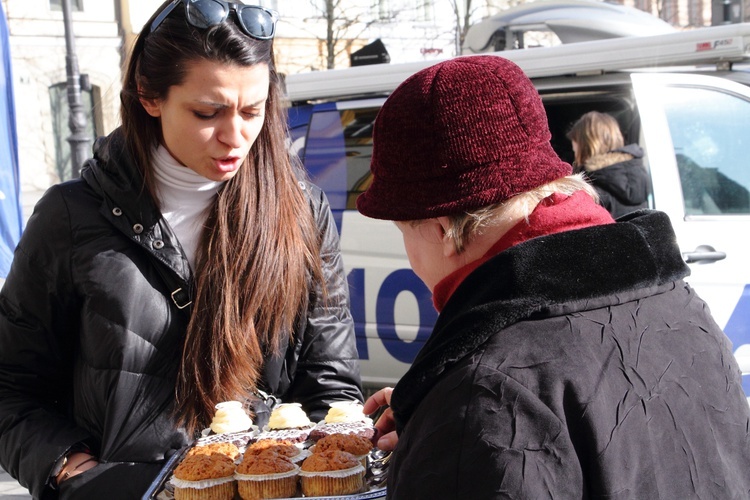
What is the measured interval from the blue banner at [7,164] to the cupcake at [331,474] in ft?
16.1

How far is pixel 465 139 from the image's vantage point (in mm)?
1331

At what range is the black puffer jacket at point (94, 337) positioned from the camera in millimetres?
1921

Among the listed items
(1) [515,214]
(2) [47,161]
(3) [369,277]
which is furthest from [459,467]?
(2) [47,161]

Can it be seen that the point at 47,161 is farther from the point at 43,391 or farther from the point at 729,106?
the point at 43,391

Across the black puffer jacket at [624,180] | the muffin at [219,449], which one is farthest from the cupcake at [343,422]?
the black puffer jacket at [624,180]

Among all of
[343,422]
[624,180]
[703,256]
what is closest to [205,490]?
[343,422]

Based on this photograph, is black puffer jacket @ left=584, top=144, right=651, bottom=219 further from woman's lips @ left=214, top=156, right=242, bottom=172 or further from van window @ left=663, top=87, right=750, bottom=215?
woman's lips @ left=214, top=156, right=242, bottom=172

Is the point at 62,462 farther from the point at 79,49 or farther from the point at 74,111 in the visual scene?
the point at 79,49

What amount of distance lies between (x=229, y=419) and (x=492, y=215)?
0.89 meters

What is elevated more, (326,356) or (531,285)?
(531,285)

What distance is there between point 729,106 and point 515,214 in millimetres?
3828

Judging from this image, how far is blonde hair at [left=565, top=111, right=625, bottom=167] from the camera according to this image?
4.98m

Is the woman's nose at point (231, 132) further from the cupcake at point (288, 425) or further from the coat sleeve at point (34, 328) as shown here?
the cupcake at point (288, 425)

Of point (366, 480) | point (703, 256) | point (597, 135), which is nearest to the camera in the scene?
point (366, 480)
